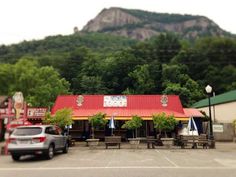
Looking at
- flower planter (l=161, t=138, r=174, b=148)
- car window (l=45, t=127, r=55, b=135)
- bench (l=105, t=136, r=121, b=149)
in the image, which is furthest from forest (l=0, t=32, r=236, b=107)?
car window (l=45, t=127, r=55, b=135)

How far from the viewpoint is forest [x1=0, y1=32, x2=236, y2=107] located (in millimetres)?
58750

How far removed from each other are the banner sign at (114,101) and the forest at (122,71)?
83.0 feet

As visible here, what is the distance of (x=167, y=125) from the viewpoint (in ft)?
84.5

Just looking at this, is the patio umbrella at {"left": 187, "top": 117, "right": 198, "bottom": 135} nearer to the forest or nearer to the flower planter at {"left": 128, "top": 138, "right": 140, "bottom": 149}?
the flower planter at {"left": 128, "top": 138, "right": 140, "bottom": 149}

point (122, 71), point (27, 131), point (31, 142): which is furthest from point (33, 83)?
point (31, 142)

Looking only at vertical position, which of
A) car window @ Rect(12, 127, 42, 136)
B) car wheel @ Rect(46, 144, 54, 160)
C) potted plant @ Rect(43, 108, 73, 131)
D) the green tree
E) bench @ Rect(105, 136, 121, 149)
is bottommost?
car wheel @ Rect(46, 144, 54, 160)

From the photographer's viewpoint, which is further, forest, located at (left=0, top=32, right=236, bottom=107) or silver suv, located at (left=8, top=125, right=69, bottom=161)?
forest, located at (left=0, top=32, right=236, bottom=107)

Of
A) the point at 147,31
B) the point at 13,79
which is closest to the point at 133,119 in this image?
the point at 13,79

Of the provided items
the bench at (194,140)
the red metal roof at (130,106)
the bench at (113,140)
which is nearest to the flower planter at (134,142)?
the bench at (113,140)

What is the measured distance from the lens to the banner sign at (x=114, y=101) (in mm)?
31172

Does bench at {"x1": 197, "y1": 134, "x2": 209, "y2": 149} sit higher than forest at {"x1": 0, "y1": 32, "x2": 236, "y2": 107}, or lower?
lower

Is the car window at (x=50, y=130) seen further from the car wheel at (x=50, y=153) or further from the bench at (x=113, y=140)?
the bench at (x=113, y=140)

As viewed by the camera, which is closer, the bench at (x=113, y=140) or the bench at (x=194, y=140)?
the bench at (x=194, y=140)

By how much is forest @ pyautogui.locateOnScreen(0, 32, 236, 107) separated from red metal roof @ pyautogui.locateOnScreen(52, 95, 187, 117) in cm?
2358
